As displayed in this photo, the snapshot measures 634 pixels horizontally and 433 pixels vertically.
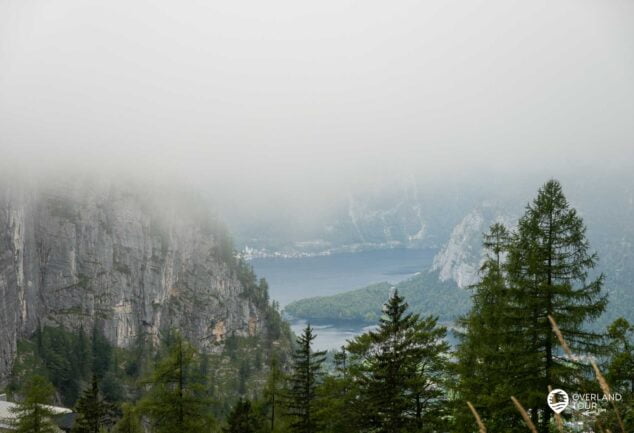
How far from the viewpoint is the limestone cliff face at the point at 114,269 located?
4151 inches

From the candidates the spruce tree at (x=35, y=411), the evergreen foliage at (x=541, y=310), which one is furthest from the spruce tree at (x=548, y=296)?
the spruce tree at (x=35, y=411)

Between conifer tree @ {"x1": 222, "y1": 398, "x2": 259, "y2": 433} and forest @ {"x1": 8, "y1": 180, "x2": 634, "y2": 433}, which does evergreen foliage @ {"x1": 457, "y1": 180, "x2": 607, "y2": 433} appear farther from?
conifer tree @ {"x1": 222, "y1": 398, "x2": 259, "y2": 433}

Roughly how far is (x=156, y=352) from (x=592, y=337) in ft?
400

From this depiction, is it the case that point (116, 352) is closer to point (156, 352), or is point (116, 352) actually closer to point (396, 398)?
point (156, 352)

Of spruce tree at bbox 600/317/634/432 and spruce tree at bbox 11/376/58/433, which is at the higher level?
spruce tree at bbox 600/317/634/432

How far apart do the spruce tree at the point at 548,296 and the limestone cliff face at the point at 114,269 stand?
9861cm

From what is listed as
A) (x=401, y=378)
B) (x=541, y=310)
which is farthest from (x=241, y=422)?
(x=541, y=310)

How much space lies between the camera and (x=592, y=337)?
14305 mm

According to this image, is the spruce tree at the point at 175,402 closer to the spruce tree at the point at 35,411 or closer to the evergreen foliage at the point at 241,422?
the evergreen foliage at the point at 241,422

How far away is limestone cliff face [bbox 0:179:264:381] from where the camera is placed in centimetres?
10544

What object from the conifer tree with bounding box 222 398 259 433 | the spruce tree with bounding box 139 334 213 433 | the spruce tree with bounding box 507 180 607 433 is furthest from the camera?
the conifer tree with bounding box 222 398 259 433

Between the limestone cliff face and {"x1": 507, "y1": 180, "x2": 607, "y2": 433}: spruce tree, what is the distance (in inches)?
3882

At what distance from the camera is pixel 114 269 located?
129875mm

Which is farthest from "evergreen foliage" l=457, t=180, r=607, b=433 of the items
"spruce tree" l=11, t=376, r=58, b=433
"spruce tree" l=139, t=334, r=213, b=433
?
"spruce tree" l=11, t=376, r=58, b=433
